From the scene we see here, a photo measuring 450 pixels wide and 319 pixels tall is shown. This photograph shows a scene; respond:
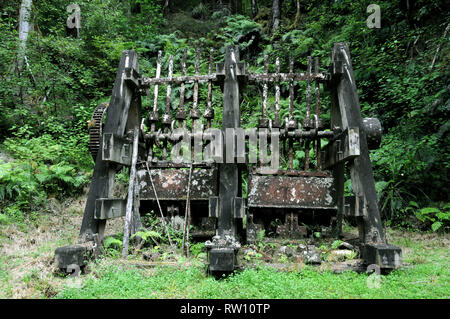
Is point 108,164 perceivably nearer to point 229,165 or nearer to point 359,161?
point 229,165

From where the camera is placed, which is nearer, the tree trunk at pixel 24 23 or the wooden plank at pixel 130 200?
the wooden plank at pixel 130 200

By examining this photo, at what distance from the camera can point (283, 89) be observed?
9508 mm

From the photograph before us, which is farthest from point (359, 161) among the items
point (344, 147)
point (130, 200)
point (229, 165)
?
point (130, 200)

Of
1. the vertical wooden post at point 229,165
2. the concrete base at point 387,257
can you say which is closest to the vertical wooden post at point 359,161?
the concrete base at point 387,257

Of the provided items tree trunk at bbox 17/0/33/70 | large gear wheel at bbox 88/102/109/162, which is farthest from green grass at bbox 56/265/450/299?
tree trunk at bbox 17/0/33/70

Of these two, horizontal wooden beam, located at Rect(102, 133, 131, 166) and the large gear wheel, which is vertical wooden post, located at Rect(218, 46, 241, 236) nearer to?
horizontal wooden beam, located at Rect(102, 133, 131, 166)

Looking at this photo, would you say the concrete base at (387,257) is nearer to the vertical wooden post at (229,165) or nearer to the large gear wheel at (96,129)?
the vertical wooden post at (229,165)

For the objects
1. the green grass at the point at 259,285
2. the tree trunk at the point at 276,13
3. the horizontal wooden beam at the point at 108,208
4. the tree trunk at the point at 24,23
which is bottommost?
the green grass at the point at 259,285

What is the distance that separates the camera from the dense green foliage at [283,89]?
→ 5723 mm

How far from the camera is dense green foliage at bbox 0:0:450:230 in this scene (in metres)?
5.72

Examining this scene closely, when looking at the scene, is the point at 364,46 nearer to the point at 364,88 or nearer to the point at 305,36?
the point at 364,88

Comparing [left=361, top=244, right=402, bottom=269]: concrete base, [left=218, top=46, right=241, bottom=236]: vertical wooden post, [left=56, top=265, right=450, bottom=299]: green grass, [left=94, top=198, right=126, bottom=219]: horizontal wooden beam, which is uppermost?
[left=218, top=46, right=241, bottom=236]: vertical wooden post

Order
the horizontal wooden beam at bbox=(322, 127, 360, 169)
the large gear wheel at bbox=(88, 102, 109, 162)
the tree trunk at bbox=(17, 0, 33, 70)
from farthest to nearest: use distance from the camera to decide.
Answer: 1. the tree trunk at bbox=(17, 0, 33, 70)
2. the large gear wheel at bbox=(88, 102, 109, 162)
3. the horizontal wooden beam at bbox=(322, 127, 360, 169)

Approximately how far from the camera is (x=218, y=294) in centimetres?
245
